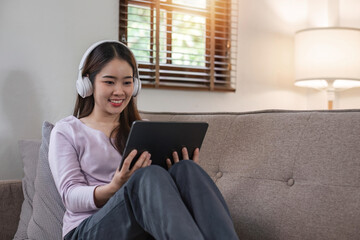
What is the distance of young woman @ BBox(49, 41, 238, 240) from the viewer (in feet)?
3.45

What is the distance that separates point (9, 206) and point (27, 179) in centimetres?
12

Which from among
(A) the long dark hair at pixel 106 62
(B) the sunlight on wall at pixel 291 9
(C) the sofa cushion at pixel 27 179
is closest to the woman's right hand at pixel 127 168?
(A) the long dark hair at pixel 106 62

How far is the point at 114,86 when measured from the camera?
57.9 inches

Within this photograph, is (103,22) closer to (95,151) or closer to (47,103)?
(47,103)

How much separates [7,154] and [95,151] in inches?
29.8

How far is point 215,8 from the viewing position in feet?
8.89

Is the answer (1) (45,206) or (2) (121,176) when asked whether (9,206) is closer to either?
(1) (45,206)

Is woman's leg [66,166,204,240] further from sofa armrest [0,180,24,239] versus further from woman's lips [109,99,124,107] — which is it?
sofa armrest [0,180,24,239]

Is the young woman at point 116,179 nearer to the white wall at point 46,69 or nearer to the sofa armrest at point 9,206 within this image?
the sofa armrest at point 9,206

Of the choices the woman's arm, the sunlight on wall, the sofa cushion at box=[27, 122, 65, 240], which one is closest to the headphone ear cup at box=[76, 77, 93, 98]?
the woman's arm

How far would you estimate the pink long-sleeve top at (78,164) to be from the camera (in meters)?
1.32

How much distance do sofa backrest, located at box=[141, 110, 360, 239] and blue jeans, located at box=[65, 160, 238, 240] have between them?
0.74 feet

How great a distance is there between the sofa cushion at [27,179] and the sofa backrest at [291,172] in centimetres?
67

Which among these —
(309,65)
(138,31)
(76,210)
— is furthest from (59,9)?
(309,65)
